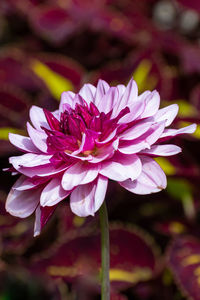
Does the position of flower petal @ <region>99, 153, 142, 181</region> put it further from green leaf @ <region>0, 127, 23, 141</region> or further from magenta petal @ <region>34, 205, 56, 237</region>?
green leaf @ <region>0, 127, 23, 141</region>

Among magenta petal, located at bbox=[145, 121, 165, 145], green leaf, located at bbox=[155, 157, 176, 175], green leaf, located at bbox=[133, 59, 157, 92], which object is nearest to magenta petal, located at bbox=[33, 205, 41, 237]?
magenta petal, located at bbox=[145, 121, 165, 145]

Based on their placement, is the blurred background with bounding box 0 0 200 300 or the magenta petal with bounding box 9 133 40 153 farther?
the blurred background with bounding box 0 0 200 300

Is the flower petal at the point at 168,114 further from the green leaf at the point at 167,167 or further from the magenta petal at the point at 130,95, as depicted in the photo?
the green leaf at the point at 167,167

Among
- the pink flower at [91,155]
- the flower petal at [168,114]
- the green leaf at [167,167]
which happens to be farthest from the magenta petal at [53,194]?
the green leaf at [167,167]

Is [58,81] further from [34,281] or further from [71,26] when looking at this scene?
[34,281]

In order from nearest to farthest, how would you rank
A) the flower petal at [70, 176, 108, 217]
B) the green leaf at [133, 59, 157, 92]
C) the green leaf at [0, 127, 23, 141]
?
the flower petal at [70, 176, 108, 217] < the green leaf at [0, 127, 23, 141] < the green leaf at [133, 59, 157, 92]
